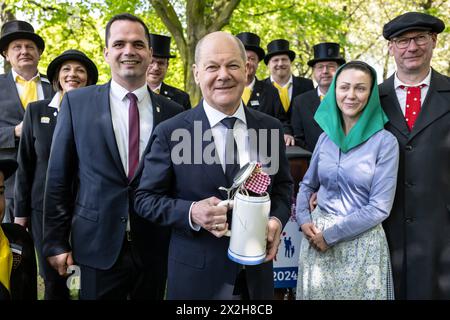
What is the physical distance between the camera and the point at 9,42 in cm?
473

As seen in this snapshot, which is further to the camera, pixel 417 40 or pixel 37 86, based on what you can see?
pixel 37 86

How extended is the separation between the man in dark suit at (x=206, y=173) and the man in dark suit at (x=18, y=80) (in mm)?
2468

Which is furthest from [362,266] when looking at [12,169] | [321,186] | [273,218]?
[12,169]

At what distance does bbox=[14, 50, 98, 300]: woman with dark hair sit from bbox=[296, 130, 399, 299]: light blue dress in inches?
82.4

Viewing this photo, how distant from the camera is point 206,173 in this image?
221 centimetres

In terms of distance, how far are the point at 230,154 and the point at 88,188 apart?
93 cm

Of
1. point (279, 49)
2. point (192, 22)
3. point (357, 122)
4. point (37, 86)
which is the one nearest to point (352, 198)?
point (357, 122)

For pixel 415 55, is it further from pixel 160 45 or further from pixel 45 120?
pixel 160 45

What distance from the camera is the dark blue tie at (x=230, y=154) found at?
2.21 metres

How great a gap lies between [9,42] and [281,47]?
12.6ft

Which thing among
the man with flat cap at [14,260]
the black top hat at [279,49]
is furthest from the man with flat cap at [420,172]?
the black top hat at [279,49]

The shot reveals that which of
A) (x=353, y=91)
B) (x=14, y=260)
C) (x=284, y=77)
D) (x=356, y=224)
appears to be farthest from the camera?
Result: (x=284, y=77)

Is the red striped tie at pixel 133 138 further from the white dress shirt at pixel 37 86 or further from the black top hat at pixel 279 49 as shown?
the black top hat at pixel 279 49

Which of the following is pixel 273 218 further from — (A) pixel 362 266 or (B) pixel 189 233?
(A) pixel 362 266
